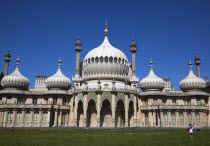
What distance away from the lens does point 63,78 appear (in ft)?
244

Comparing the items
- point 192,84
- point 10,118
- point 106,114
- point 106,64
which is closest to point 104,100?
point 106,114

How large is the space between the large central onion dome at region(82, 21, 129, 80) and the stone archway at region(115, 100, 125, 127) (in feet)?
28.8

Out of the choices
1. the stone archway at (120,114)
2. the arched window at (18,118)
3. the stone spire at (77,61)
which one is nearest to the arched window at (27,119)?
the arched window at (18,118)

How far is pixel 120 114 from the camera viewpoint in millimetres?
66750

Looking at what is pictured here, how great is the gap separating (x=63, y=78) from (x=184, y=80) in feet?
122

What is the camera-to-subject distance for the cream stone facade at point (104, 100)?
65.1 meters

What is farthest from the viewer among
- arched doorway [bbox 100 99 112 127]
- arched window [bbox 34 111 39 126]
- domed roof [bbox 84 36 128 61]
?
domed roof [bbox 84 36 128 61]

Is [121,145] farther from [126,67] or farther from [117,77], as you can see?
[126,67]

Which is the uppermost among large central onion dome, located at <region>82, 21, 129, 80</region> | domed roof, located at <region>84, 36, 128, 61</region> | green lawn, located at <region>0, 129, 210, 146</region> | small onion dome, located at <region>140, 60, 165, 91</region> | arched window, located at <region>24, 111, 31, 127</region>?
domed roof, located at <region>84, 36, 128, 61</region>

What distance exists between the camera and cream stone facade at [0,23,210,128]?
65125 mm

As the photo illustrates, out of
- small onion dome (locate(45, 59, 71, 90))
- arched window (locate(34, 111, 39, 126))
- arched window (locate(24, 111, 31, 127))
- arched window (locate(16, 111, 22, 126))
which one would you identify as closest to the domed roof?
small onion dome (locate(45, 59, 71, 90))

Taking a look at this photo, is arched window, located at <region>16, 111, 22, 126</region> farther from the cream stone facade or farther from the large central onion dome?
the large central onion dome

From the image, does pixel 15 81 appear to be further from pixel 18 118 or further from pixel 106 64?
pixel 106 64

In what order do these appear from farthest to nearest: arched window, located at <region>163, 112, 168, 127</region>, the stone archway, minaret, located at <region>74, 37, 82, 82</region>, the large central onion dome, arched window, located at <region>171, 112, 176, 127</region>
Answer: minaret, located at <region>74, 37, 82, 82</region>, the large central onion dome, arched window, located at <region>171, 112, 176, 127</region>, arched window, located at <region>163, 112, 168, 127</region>, the stone archway
